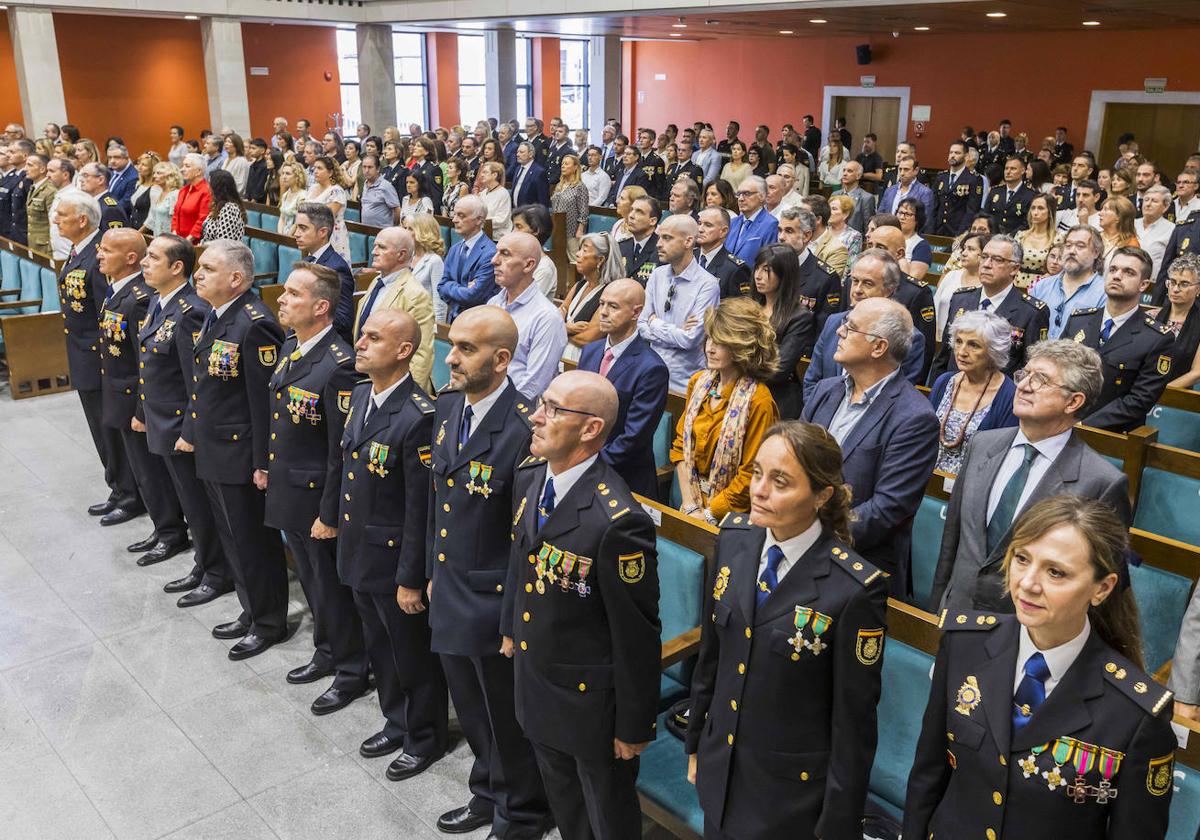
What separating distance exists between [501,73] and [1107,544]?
17.9 metres

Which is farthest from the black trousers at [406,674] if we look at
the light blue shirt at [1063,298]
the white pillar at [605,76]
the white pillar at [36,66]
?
the white pillar at [605,76]

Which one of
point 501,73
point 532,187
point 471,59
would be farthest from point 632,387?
point 471,59

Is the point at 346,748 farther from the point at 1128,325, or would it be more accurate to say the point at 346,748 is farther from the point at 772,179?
the point at 772,179

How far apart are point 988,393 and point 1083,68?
1412cm

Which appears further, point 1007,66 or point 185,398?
point 1007,66

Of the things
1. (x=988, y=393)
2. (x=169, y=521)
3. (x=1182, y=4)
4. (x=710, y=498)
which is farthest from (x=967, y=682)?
(x=1182, y=4)

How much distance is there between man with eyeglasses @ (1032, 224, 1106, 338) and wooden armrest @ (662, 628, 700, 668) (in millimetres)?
2924

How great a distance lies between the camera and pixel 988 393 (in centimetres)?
318

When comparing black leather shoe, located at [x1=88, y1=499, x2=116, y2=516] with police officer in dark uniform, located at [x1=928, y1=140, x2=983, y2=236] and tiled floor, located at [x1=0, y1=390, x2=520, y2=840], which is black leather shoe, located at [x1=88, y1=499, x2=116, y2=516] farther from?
police officer in dark uniform, located at [x1=928, y1=140, x2=983, y2=236]

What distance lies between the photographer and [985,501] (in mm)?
2605

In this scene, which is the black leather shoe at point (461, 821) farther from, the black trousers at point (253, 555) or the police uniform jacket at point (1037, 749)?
the police uniform jacket at point (1037, 749)

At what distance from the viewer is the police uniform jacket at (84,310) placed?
4.94 metres

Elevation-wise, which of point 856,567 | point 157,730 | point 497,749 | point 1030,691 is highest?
point 856,567

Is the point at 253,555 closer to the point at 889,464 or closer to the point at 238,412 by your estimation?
the point at 238,412
